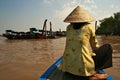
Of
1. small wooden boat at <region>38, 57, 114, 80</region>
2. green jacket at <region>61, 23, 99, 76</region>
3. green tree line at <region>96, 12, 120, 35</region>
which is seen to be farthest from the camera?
green tree line at <region>96, 12, 120, 35</region>

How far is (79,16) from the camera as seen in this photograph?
2.96 metres

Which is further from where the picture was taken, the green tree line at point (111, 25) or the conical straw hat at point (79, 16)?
the green tree line at point (111, 25)

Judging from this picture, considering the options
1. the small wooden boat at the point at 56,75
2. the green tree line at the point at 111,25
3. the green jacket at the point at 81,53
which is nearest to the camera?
the green jacket at the point at 81,53

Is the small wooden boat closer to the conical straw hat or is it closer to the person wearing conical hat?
the person wearing conical hat

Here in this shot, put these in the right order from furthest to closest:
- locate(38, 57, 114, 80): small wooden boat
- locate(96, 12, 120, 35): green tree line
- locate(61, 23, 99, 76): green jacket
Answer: locate(96, 12, 120, 35): green tree line
locate(38, 57, 114, 80): small wooden boat
locate(61, 23, 99, 76): green jacket

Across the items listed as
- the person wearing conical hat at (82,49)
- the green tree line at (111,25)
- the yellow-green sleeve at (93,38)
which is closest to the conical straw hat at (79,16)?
the person wearing conical hat at (82,49)

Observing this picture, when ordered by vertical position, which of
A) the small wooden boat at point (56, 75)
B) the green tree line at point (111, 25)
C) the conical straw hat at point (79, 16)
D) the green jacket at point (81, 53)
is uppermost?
the green tree line at point (111, 25)

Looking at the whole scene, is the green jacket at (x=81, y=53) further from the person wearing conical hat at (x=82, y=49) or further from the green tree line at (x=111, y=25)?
the green tree line at (x=111, y=25)

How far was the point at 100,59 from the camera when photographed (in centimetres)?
300

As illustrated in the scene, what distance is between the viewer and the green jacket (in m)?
2.83

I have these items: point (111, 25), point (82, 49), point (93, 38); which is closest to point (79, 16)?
point (93, 38)

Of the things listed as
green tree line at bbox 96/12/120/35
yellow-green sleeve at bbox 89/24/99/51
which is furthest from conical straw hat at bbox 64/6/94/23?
green tree line at bbox 96/12/120/35

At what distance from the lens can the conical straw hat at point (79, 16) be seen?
2928 mm

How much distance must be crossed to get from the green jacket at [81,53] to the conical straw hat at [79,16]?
0.09 meters
